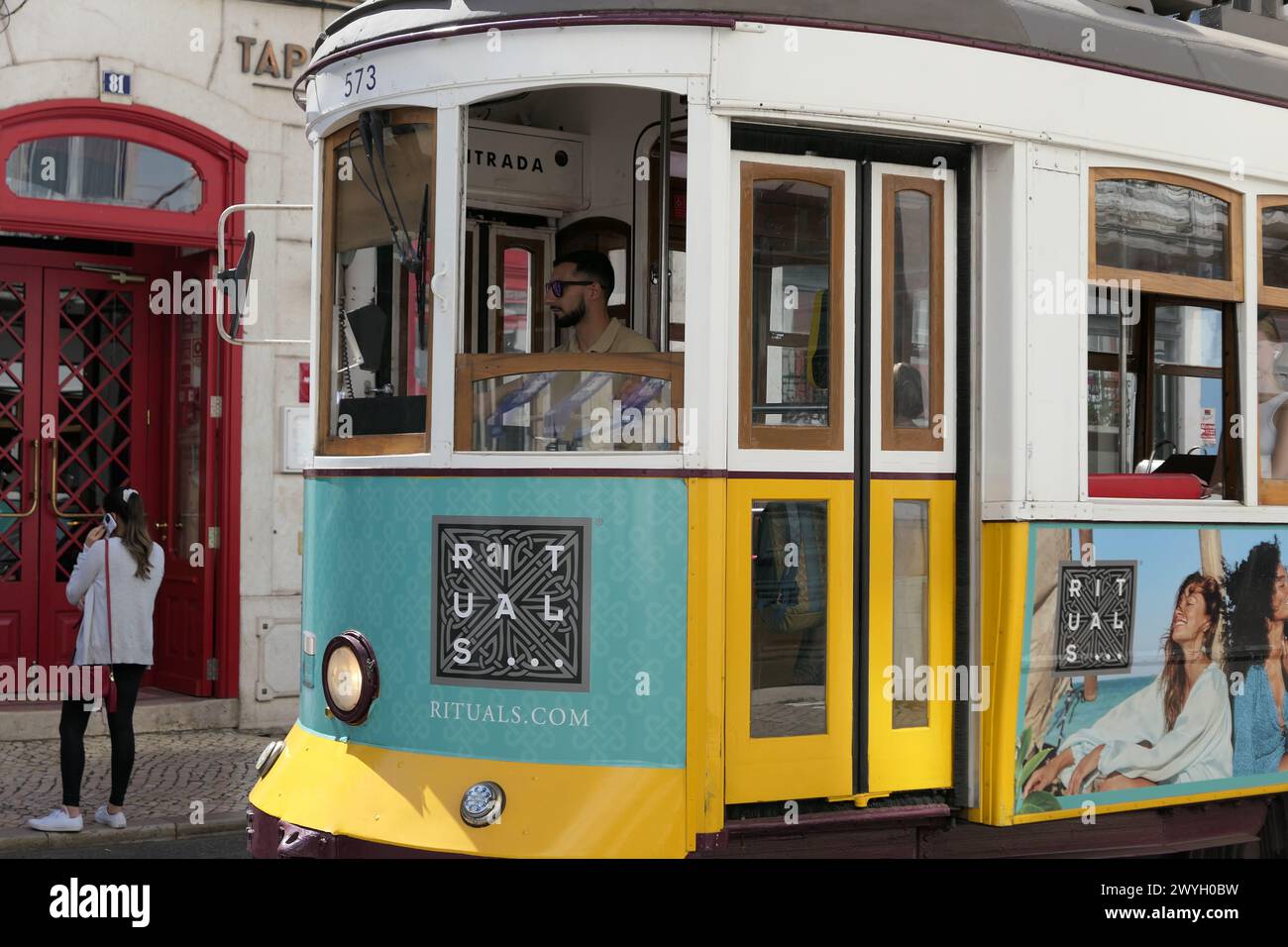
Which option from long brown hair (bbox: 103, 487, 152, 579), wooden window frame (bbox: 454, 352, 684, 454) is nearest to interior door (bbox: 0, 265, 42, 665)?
long brown hair (bbox: 103, 487, 152, 579)

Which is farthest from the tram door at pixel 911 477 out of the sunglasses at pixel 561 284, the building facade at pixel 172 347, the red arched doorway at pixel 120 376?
the red arched doorway at pixel 120 376

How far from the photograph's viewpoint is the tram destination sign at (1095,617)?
510 cm

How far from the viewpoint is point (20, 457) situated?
1042 cm

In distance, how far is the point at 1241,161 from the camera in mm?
5527

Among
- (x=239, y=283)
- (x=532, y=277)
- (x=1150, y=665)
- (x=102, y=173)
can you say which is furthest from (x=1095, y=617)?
(x=102, y=173)

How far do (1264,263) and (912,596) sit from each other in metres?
1.90

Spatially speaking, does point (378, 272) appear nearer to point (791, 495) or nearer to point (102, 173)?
point (791, 495)

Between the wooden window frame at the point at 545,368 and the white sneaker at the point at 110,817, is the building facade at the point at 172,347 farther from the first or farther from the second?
the wooden window frame at the point at 545,368

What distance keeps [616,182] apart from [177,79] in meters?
5.32

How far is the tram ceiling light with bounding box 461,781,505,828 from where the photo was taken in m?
4.53

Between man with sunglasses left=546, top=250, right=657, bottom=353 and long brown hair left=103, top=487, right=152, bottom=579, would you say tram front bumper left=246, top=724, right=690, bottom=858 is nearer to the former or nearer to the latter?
man with sunglasses left=546, top=250, right=657, bottom=353

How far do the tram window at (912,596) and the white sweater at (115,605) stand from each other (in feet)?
14.5
